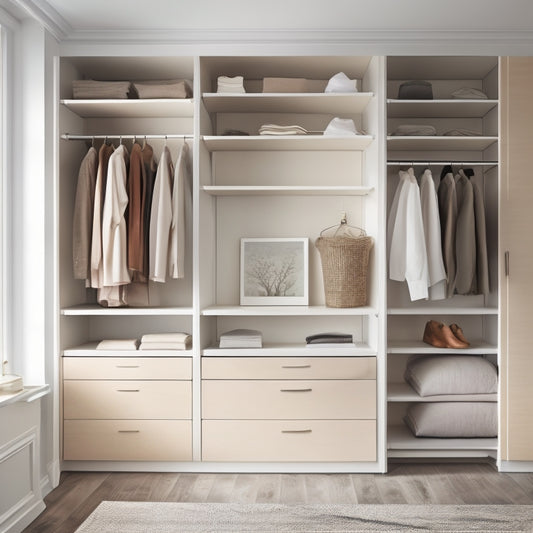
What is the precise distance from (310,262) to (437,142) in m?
1.10

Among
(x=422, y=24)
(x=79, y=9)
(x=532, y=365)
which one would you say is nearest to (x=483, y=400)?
(x=532, y=365)

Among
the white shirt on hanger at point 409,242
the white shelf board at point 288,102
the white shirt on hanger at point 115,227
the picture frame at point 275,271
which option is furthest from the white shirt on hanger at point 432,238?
the white shirt on hanger at point 115,227

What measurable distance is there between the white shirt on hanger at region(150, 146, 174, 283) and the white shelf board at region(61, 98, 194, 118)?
319mm

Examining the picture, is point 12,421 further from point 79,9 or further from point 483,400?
point 483,400

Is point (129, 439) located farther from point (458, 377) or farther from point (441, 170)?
point (441, 170)

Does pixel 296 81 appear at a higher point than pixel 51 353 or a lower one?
higher

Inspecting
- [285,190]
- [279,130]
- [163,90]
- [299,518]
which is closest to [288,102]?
[279,130]

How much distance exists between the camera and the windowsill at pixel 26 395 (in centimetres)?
268

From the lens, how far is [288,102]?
364 cm

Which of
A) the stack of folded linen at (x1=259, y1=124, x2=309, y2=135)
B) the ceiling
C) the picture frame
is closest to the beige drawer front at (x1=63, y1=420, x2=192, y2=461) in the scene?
the picture frame

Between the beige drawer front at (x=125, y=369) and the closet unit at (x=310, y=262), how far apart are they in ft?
0.48

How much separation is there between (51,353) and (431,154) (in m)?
2.65

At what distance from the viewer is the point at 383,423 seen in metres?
3.45

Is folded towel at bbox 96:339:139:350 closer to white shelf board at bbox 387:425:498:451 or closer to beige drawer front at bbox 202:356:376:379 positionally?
beige drawer front at bbox 202:356:376:379
